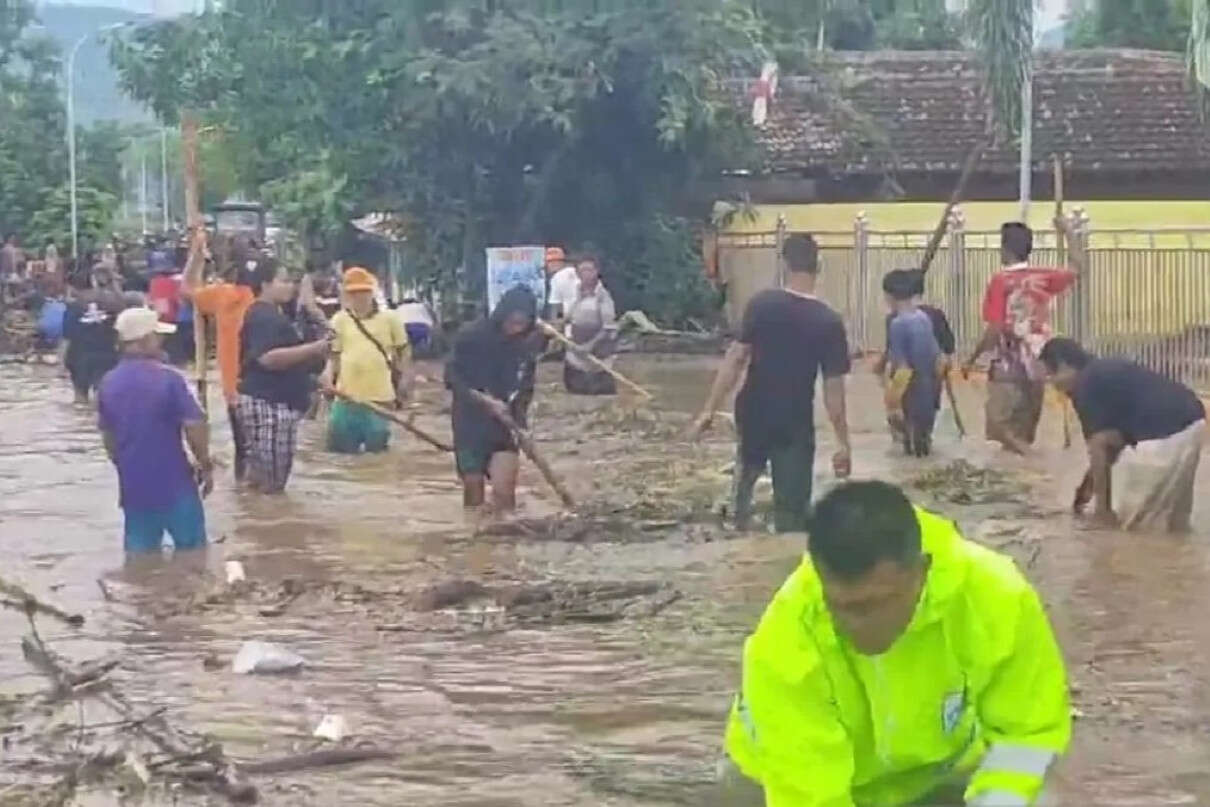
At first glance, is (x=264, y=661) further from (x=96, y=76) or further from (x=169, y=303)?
(x=96, y=76)

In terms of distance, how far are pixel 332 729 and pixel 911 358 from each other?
9.59 m

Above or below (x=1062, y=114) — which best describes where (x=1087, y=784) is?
below

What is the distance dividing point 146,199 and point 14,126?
233 ft


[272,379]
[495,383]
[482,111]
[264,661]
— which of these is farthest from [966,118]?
[264,661]

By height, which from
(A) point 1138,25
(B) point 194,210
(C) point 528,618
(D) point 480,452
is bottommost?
(C) point 528,618

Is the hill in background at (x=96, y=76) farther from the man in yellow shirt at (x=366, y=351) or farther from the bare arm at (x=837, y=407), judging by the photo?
the bare arm at (x=837, y=407)

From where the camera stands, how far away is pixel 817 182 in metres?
35.7

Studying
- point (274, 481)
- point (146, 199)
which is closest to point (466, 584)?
point (274, 481)

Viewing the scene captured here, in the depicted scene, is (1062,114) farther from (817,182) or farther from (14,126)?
(14,126)

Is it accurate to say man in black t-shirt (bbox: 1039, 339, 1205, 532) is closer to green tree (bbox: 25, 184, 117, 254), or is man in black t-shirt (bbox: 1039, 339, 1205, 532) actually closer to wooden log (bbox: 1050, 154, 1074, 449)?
wooden log (bbox: 1050, 154, 1074, 449)

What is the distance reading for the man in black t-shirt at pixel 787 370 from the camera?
39.8 ft

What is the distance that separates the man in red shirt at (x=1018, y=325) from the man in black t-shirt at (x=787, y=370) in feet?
15.2

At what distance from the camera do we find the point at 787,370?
39.9 ft

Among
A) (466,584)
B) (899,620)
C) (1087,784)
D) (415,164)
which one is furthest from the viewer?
(415,164)
